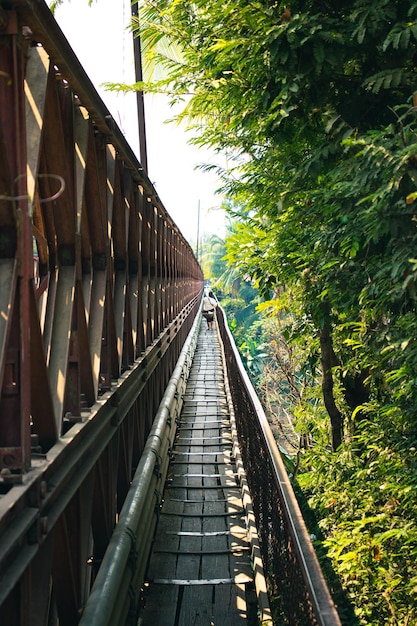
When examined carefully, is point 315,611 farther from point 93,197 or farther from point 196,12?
point 196,12

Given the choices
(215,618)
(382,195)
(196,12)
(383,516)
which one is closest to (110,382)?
(215,618)

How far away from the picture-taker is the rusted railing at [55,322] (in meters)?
2.20

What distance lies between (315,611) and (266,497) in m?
2.18

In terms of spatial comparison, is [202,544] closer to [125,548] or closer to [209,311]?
[125,548]

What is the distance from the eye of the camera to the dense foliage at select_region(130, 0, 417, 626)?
11.7 feet

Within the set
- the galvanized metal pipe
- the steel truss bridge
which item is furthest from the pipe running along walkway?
the galvanized metal pipe

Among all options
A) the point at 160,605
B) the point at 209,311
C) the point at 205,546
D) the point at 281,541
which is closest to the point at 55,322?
the point at 281,541

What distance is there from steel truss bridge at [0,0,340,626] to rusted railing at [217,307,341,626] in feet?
0.04

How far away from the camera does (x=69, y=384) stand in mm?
3143

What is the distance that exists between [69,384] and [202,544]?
2578mm

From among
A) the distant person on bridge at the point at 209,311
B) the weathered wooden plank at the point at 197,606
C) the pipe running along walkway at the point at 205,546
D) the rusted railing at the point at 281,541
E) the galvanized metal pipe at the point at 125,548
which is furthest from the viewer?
the distant person on bridge at the point at 209,311

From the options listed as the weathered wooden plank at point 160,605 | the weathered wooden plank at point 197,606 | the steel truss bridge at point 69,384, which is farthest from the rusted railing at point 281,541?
the weathered wooden plank at point 160,605

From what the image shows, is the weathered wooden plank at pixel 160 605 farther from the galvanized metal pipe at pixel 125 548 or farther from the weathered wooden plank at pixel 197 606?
the galvanized metal pipe at pixel 125 548

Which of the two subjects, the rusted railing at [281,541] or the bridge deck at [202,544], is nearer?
the rusted railing at [281,541]
